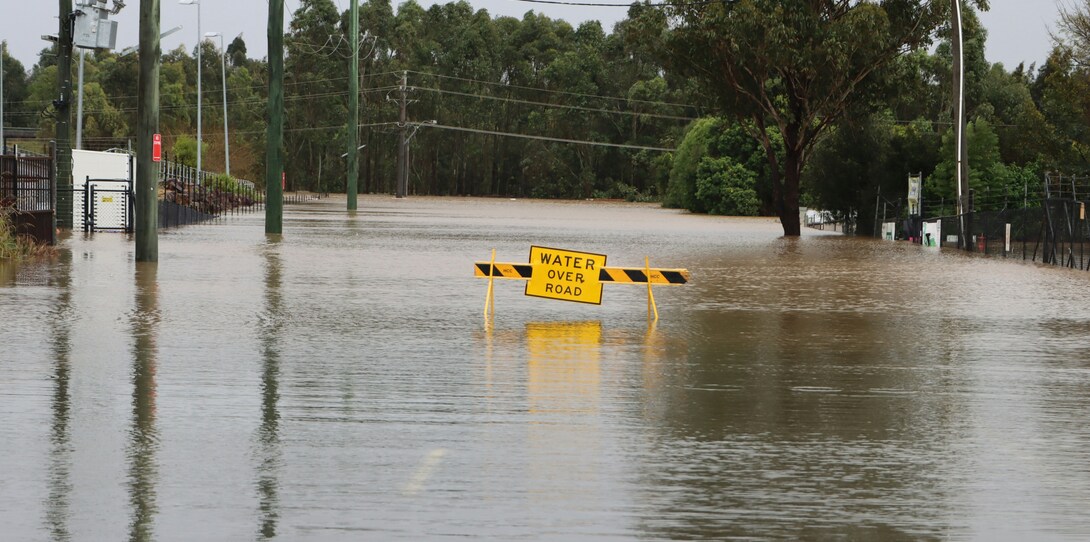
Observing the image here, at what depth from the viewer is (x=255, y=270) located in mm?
26234

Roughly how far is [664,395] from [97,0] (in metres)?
29.4

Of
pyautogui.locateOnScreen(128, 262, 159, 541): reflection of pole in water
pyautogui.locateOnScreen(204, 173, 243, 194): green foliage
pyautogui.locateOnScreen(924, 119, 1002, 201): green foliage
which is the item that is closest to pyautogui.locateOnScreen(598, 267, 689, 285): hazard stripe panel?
pyautogui.locateOnScreen(128, 262, 159, 541): reflection of pole in water

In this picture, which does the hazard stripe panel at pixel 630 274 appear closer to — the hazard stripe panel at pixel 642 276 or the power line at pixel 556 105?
the hazard stripe panel at pixel 642 276

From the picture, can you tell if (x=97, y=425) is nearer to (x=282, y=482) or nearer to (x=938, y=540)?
(x=282, y=482)

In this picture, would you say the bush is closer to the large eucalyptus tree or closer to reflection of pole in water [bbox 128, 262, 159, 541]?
reflection of pole in water [bbox 128, 262, 159, 541]

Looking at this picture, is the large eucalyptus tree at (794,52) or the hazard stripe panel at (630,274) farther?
the large eucalyptus tree at (794,52)

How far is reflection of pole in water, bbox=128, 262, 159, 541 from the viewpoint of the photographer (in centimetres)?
746

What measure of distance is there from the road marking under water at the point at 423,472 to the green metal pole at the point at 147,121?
1790 cm

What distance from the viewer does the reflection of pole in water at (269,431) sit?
752cm

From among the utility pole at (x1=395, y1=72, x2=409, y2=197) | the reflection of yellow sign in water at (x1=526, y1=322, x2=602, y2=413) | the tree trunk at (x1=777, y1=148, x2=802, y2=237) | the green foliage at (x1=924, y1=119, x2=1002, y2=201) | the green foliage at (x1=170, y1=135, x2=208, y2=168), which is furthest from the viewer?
the utility pole at (x1=395, y1=72, x2=409, y2=197)

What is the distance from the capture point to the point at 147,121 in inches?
1031

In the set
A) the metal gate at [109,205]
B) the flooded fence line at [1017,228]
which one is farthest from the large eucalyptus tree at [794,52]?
the metal gate at [109,205]

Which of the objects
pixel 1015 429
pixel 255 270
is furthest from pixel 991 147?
pixel 1015 429

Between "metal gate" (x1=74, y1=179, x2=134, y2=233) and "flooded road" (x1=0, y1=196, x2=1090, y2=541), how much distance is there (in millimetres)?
18043
